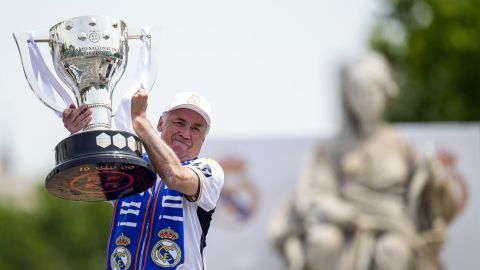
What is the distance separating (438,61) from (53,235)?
20.1 metres

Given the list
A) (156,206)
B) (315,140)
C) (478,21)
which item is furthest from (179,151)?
(478,21)

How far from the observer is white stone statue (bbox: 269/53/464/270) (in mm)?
15156

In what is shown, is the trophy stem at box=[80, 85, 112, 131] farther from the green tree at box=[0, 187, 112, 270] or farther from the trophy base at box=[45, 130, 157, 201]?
the green tree at box=[0, 187, 112, 270]

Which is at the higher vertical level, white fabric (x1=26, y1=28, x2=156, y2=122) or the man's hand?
white fabric (x1=26, y1=28, x2=156, y2=122)

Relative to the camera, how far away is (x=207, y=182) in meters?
5.15

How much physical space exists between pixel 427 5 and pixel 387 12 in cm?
156

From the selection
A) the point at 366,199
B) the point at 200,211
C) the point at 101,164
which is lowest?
the point at 366,199

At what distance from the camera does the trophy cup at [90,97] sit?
498 cm

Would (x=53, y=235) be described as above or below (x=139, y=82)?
below

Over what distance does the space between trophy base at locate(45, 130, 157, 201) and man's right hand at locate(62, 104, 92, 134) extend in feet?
0.38


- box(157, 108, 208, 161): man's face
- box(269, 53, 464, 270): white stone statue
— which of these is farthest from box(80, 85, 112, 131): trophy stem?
box(269, 53, 464, 270): white stone statue

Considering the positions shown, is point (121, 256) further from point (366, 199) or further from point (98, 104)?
point (366, 199)

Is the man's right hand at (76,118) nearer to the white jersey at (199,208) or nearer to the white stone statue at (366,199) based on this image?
the white jersey at (199,208)

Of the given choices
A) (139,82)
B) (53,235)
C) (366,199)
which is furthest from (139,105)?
(53,235)
